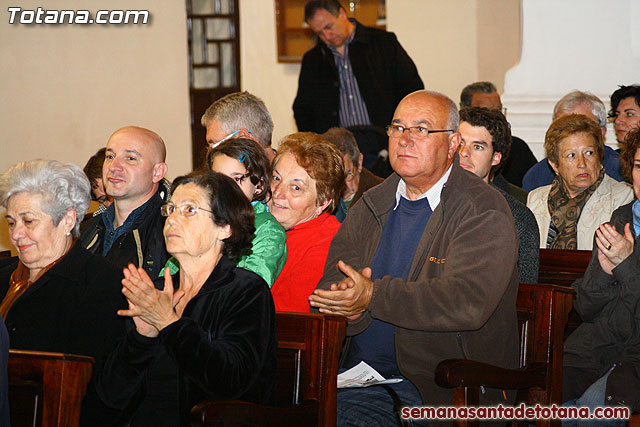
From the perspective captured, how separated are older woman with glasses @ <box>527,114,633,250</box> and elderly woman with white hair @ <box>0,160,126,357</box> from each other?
2347mm

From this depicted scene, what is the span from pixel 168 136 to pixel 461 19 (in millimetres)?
3240

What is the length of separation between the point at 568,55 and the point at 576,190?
1.67 m

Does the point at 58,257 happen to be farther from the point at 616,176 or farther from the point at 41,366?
the point at 616,176

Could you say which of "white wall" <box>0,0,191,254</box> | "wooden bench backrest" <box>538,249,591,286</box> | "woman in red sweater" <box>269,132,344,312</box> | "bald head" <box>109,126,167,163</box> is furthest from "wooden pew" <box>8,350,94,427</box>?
"white wall" <box>0,0,191,254</box>

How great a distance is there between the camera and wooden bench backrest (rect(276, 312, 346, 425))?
7.84 ft

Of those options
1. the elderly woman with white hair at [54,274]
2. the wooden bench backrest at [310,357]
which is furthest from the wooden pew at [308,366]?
the elderly woman with white hair at [54,274]

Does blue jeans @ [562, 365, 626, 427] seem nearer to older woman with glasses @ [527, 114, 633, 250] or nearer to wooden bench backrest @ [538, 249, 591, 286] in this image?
wooden bench backrest @ [538, 249, 591, 286]

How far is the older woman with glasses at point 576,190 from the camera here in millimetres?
3824

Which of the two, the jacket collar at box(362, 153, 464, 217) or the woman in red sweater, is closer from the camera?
the jacket collar at box(362, 153, 464, 217)

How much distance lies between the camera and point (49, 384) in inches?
79.4

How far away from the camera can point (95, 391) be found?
2.46 metres

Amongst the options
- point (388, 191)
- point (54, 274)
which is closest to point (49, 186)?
point (54, 274)

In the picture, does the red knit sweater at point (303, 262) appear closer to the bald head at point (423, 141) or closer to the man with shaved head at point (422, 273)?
the man with shaved head at point (422, 273)

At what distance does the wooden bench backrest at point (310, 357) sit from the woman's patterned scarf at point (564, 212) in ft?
6.29
